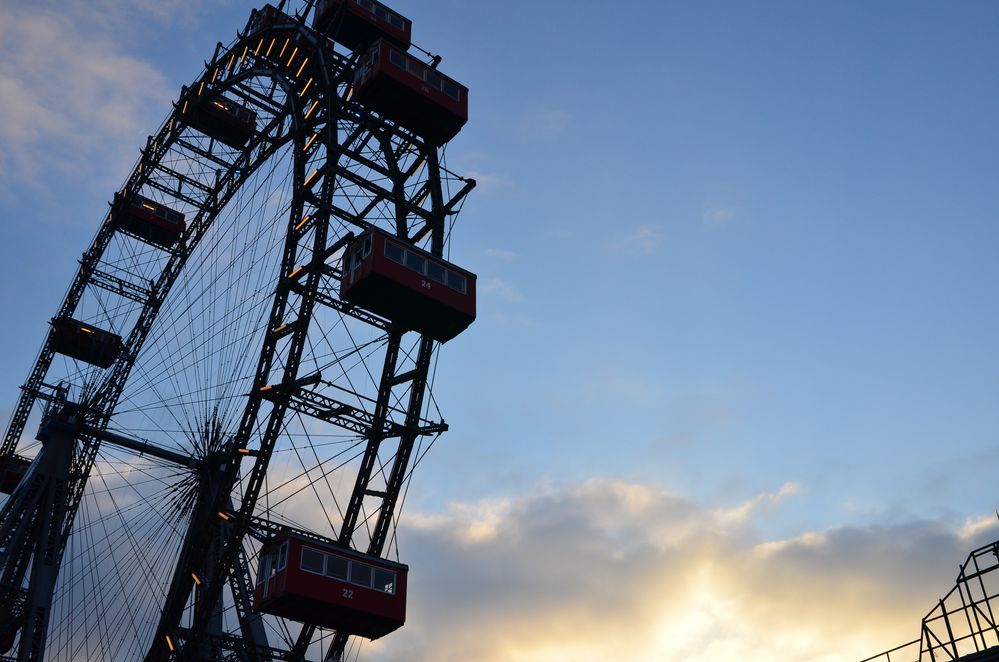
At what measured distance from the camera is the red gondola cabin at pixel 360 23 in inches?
1542

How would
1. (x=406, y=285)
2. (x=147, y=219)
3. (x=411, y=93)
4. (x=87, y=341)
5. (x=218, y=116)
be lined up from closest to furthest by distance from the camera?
(x=406, y=285) → (x=411, y=93) → (x=218, y=116) → (x=87, y=341) → (x=147, y=219)

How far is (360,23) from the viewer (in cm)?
3950

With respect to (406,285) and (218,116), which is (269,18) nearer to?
(218,116)

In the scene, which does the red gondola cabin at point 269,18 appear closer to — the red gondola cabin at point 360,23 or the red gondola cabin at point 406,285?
the red gondola cabin at point 360,23

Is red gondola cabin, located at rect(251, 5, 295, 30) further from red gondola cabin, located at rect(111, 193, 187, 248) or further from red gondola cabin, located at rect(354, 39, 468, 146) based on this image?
red gondola cabin, located at rect(111, 193, 187, 248)

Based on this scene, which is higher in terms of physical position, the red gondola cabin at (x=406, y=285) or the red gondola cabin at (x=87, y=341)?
the red gondola cabin at (x=87, y=341)

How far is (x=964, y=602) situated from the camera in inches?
969

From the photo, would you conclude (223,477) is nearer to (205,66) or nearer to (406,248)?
(406,248)

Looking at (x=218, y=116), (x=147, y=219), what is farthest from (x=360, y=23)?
(x=147, y=219)

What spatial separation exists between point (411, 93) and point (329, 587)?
18057mm

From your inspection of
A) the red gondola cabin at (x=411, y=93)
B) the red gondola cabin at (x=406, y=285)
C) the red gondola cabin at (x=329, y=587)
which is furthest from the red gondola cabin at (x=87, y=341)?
the red gondola cabin at (x=329, y=587)

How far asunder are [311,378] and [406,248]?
5.18 meters

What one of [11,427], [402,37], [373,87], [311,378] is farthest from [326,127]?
[11,427]

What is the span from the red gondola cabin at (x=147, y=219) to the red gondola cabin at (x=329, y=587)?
90.4ft
